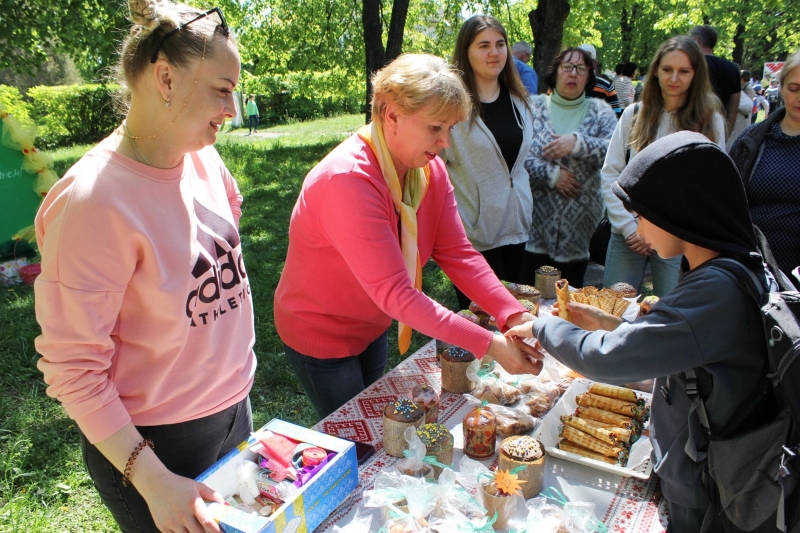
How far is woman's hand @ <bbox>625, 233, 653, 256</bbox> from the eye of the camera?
322cm

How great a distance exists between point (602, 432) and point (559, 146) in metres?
2.35

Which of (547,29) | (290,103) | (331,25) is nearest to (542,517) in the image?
(547,29)

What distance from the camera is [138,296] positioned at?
1.33 meters

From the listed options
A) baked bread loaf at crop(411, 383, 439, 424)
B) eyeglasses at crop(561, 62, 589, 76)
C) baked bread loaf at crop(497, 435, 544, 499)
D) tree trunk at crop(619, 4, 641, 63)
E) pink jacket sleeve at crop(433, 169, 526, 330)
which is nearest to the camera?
baked bread loaf at crop(497, 435, 544, 499)

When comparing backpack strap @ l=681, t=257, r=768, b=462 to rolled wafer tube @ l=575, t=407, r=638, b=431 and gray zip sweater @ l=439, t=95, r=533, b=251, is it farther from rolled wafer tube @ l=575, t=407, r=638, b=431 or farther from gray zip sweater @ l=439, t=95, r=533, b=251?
gray zip sweater @ l=439, t=95, r=533, b=251

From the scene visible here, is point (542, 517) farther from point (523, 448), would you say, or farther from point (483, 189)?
point (483, 189)

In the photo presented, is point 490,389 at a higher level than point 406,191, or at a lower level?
lower

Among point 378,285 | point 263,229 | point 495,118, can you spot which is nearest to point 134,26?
point 378,285

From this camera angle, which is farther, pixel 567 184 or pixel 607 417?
pixel 567 184

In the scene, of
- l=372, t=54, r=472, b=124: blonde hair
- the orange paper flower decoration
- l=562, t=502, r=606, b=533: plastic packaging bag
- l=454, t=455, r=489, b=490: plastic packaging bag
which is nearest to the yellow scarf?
l=372, t=54, r=472, b=124: blonde hair

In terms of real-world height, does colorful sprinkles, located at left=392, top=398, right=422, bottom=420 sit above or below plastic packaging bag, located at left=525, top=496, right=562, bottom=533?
above

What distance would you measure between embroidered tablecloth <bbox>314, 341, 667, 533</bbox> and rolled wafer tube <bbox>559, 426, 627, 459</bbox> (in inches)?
2.4

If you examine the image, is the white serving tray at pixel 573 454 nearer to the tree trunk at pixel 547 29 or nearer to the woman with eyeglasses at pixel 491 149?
the woman with eyeglasses at pixel 491 149

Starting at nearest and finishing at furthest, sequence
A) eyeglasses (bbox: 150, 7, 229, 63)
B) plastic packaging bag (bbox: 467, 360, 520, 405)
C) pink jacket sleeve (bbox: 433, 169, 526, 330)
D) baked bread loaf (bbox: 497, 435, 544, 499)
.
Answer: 1. eyeglasses (bbox: 150, 7, 229, 63)
2. baked bread loaf (bbox: 497, 435, 544, 499)
3. plastic packaging bag (bbox: 467, 360, 520, 405)
4. pink jacket sleeve (bbox: 433, 169, 526, 330)
